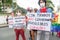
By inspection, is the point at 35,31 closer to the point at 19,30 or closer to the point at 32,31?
the point at 32,31

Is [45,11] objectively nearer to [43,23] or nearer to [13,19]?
[43,23]

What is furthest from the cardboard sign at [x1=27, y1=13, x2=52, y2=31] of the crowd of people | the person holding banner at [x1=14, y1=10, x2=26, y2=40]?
→ the person holding banner at [x1=14, y1=10, x2=26, y2=40]

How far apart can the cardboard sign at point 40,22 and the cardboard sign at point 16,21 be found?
0.14 m

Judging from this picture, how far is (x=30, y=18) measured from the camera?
10.2ft

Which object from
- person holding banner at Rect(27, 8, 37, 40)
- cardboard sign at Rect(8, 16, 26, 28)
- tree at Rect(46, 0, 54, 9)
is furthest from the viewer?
cardboard sign at Rect(8, 16, 26, 28)

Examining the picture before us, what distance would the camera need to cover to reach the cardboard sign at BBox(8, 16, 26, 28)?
10.5 feet

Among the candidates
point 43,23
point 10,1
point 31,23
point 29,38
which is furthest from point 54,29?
point 10,1

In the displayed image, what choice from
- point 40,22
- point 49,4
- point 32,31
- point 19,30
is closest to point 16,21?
point 19,30

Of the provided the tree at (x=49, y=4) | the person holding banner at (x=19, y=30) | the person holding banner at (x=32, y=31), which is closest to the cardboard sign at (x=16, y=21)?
the person holding banner at (x=19, y=30)

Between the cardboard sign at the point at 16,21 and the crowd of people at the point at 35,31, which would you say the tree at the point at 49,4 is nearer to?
the crowd of people at the point at 35,31

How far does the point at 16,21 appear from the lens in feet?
10.6

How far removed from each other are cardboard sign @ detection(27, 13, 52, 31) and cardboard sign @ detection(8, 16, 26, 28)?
135mm

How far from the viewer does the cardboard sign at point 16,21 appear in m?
3.19

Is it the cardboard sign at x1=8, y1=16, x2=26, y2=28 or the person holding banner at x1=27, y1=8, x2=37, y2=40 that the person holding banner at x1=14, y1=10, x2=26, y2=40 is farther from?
the person holding banner at x1=27, y1=8, x2=37, y2=40
